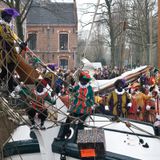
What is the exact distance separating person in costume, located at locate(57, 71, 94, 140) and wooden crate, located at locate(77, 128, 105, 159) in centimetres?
39

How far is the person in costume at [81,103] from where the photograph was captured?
177 inches

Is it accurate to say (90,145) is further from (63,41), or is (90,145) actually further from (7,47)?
(63,41)

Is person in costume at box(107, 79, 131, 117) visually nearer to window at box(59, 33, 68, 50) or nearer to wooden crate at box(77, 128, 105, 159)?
wooden crate at box(77, 128, 105, 159)

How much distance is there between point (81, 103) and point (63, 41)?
4311 centimetres

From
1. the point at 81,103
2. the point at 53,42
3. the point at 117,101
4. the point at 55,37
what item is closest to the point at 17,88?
the point at 81,103

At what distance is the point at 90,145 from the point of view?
3.96 metres

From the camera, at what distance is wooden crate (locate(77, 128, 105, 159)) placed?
3939 millimetres

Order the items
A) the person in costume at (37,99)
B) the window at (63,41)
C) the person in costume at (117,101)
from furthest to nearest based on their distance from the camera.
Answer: the window at (63,41)
the person in costume at (117,101)
the person in costume at (37,99)

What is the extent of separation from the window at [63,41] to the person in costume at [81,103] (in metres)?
41.8

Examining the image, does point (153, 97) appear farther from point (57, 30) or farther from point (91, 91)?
point (57, 30)

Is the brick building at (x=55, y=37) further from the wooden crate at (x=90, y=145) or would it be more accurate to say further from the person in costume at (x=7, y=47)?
the wooden crate at (x=90, y=145)

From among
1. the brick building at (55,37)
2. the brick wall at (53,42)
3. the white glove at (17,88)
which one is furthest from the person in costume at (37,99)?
the brick wall at (53,42)

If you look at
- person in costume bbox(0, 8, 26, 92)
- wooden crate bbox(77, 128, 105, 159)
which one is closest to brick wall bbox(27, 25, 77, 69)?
person in costume bbox(0, 8, 26, 92)

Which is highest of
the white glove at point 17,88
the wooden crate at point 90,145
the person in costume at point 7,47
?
the person in costume at point 7,47
